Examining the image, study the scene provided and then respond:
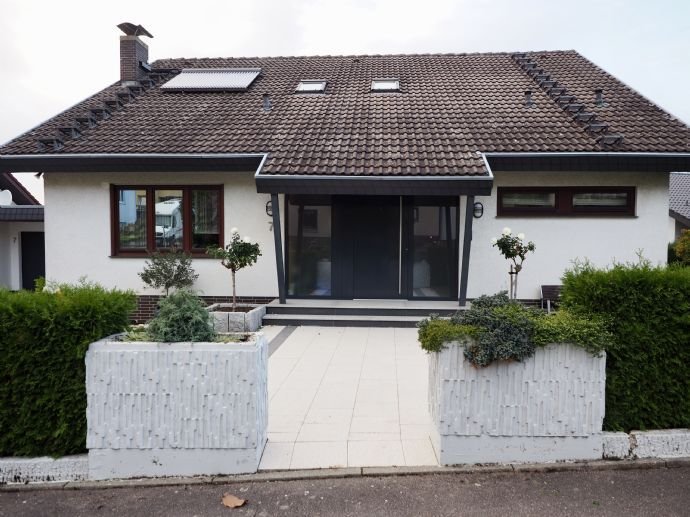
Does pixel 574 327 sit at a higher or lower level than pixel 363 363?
higher

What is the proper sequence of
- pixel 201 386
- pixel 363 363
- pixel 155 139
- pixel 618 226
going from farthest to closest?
pixel 155 139
pixel 618 226
pixel 363 363
pixel 201 386

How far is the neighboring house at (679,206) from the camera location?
25.7 m

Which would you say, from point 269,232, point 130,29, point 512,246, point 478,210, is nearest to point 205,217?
point 269,232

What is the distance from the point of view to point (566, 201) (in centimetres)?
1137

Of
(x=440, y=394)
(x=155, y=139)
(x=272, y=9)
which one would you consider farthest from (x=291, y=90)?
(x=440, y=394)

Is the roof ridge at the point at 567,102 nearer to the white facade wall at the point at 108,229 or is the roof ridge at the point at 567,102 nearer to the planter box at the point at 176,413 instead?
the white facade wall at the point at 108,229

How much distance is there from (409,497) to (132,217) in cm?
999

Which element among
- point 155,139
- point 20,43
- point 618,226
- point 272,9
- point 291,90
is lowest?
point 618,226

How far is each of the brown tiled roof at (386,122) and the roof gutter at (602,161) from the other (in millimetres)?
172

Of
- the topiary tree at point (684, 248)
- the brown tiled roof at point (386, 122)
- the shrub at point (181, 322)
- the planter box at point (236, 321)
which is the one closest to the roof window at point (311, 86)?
the brown tiled roof at point (386, 122)

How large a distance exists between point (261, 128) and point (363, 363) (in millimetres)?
6694

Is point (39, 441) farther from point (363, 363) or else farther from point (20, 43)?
point (20, 43)

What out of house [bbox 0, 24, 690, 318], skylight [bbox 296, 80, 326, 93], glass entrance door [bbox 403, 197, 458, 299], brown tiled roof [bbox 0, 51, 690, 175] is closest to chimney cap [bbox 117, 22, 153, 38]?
brown tiled roof [bbox 0, 51, 690, 175]

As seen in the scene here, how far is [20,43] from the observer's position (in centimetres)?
1388
